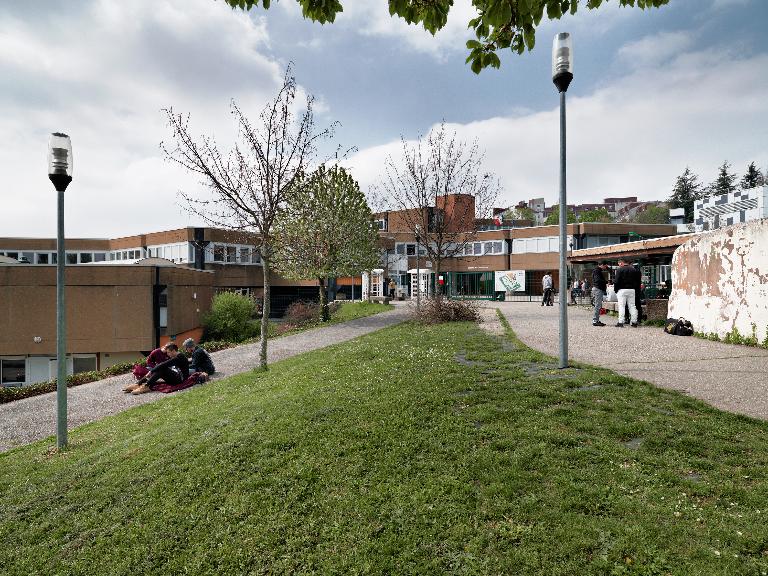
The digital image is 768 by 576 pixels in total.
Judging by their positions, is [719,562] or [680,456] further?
[680,456]

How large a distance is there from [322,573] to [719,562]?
235 centimetres

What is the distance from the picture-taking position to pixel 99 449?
654 centimetres

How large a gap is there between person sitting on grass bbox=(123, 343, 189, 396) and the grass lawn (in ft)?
15.3

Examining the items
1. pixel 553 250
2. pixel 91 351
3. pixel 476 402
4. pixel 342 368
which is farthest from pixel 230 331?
pixel 553 250

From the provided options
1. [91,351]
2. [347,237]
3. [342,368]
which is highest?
[347,237]

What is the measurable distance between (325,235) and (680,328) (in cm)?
1823

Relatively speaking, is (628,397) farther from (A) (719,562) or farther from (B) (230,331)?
(B) (230,331)

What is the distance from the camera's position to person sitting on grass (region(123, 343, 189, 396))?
11049 mm

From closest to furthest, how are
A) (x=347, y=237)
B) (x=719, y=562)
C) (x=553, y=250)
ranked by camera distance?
(x=719, y=562) < (x=347, y=237) < (x=553, y=250)

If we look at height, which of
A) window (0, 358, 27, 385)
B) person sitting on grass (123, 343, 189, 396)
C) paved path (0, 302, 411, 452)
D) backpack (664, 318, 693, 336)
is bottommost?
window (0, 358, 27, 385)

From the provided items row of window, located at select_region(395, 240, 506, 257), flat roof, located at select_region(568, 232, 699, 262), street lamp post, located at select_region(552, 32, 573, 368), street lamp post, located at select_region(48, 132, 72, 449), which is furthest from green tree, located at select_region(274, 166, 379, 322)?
row of window, located at select_region(395, 240, 506, 257)

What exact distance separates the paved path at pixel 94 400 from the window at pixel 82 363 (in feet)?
23.1

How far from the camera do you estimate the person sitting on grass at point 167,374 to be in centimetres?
1105

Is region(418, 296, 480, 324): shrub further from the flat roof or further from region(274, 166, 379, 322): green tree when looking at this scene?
region(274, 166, 379, 322): green tree
